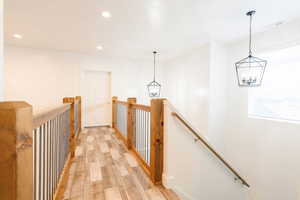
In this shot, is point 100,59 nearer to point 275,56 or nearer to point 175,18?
point 175,18

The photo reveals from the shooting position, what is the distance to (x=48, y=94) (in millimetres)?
4441

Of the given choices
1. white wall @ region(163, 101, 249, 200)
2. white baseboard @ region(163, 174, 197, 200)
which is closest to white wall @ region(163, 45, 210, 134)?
white wall @ region(163, 101, 249, 200)

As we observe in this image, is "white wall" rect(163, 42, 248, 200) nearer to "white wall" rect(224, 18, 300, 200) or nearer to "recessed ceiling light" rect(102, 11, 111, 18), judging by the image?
"white wall" rect(224, 18, 300, 200)

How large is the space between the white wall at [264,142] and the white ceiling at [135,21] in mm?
Result: 337

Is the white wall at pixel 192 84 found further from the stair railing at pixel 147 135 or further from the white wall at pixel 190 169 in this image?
the stair railing at pixel 147 135

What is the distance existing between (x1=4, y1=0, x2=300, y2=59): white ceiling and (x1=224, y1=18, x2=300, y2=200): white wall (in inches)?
13.3

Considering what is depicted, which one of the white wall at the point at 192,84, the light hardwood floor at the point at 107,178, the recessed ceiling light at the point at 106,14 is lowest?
the light hardwood floor at the point at 107,178

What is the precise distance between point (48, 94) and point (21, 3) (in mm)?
2863

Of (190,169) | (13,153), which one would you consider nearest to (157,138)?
(190,169)

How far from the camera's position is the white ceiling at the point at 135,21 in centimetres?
219

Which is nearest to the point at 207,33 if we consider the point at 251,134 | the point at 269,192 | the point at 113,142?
the point at 251,134

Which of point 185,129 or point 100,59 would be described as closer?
point 185,129

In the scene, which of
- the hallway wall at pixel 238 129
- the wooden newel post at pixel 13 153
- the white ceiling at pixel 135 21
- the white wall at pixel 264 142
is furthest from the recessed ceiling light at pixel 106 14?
the white wall at pixel 264 142

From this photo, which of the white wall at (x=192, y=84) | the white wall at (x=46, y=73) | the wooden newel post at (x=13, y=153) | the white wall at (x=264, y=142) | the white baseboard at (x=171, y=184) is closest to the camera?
the wooden newel post at (x=13, y=153)
